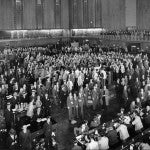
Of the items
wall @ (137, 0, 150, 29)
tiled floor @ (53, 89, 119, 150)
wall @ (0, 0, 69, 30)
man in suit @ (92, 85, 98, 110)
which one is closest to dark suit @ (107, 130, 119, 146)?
tiled floor @ (53, 89, 119, 150)

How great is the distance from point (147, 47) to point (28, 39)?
63.7ft

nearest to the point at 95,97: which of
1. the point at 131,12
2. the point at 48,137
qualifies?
the point at 48,137

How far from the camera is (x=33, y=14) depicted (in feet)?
150

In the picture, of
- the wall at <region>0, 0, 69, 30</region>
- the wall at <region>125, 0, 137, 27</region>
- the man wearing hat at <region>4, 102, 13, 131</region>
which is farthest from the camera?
the wall at <region>0, 0, 69, 30</region>

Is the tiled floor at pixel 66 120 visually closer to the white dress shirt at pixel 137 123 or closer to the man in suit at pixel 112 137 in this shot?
the man in suit at pixel 112 137

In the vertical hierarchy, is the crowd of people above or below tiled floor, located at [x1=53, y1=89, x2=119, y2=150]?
above

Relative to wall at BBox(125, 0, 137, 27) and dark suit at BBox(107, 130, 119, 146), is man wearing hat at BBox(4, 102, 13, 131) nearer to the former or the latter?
dark suit at BBox(107, 130, 119, 146)

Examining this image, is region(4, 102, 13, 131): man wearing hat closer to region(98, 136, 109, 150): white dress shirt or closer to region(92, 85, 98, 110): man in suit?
region(98, 136, 109, 150): white dress shirt

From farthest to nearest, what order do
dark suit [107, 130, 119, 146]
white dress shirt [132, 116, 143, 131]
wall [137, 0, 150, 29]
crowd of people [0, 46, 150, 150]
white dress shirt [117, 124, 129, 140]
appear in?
wall [137, 0, 150, 29] < crowd of people [0, 46, 150, 150] < white dress shirt [132, 116, 143, 131] < white dress shirt [117, 124, 129, 140] < dark suit [107, 130, 119, 146]

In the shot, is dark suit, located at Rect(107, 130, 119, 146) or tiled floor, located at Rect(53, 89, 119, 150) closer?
dark suit, located at Rect(107, 130, 119, 146)

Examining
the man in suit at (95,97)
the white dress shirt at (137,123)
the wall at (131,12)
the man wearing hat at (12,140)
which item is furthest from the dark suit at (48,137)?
the wall at (131,12)

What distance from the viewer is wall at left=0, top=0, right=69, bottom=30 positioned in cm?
4287

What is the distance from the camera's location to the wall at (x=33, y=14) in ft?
141

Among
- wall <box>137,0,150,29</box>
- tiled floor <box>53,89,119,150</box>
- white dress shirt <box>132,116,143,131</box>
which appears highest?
wall <box>137,0,150,29</box>
